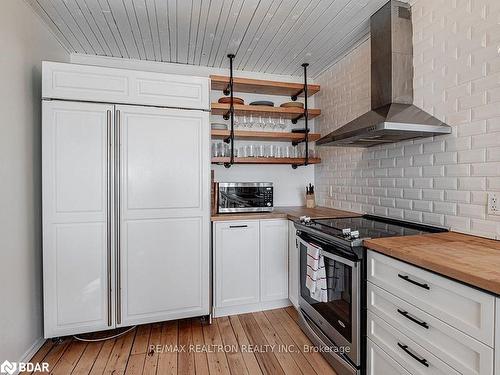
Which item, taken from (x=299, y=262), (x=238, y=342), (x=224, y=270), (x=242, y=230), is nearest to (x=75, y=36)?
(x=242, y=230)

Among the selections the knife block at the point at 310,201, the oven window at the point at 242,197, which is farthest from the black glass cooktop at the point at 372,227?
the knife block at the point at 310,201

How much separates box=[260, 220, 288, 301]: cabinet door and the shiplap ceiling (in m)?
1.67

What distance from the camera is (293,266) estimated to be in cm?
248

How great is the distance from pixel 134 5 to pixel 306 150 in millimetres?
2019

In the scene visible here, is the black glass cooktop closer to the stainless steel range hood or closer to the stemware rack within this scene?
the stainless steel range hood

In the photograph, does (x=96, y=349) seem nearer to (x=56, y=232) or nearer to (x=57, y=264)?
(x=57, y=264)

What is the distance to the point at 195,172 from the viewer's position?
2.28 m

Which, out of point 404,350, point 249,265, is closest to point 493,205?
point 404,350

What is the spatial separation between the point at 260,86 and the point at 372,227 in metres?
1.81

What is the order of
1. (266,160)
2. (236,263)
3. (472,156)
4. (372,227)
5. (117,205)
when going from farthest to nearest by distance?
(266,160)
(236,263)
(117,205)
(372,227)
(472,156)

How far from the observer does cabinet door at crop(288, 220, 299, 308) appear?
7.88 ft

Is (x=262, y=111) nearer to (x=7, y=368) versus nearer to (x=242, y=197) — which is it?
(x=242, y=197)

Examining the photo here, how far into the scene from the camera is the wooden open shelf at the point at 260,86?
2766mm

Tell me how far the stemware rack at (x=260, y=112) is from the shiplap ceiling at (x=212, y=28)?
0.26 m
